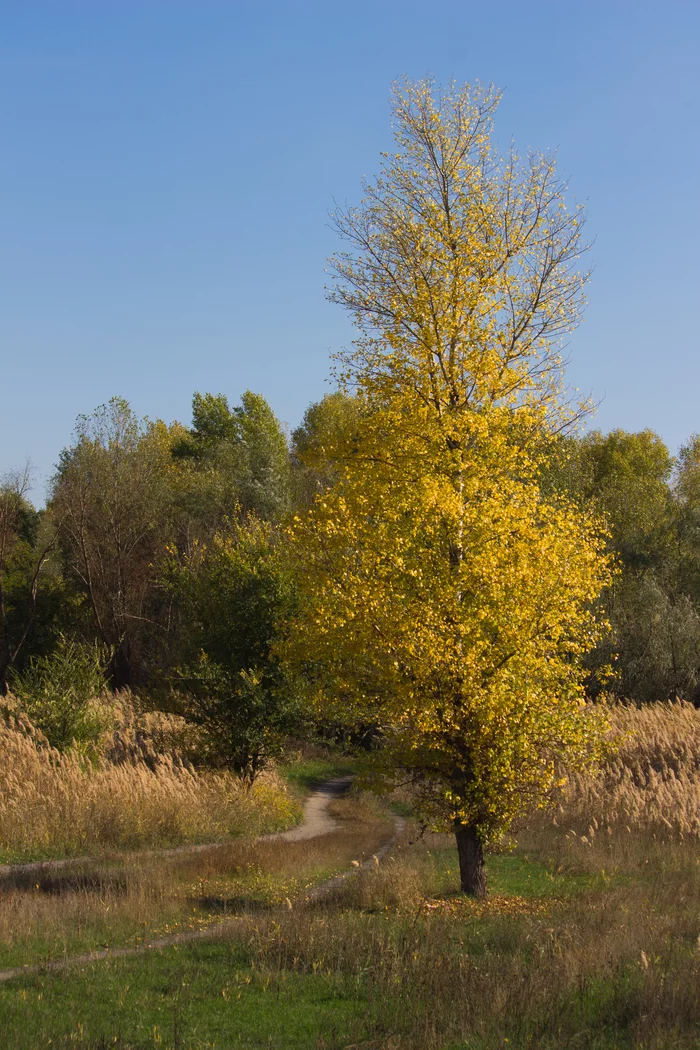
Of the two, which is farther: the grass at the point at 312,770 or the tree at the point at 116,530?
the tree at the point at 116,530

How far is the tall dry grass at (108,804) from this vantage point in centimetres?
1928

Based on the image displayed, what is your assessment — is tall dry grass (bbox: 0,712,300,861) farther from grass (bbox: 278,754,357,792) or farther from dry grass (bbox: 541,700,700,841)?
dry grass (bbox: 541,700,700,841)

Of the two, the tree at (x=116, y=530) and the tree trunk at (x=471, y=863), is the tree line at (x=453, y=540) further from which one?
the tree at (x=116, y=530)

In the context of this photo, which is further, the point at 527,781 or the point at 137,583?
the point at 137,583

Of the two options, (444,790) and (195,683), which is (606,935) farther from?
(195,683)

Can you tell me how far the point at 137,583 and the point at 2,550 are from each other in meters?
7.86

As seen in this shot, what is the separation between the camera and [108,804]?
66.3 ft

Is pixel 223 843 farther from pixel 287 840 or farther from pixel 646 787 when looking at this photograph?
pixel 646 787

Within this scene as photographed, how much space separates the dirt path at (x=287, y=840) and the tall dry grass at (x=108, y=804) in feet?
2.16

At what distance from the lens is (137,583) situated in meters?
51.5

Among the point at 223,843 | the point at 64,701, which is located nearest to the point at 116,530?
the point at 64,701

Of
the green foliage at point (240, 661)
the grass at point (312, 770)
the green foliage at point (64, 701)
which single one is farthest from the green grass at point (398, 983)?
the grass at point (312, 770)

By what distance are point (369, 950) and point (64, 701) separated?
55.1 ft

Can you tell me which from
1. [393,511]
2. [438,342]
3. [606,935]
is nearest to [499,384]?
[438,342]
